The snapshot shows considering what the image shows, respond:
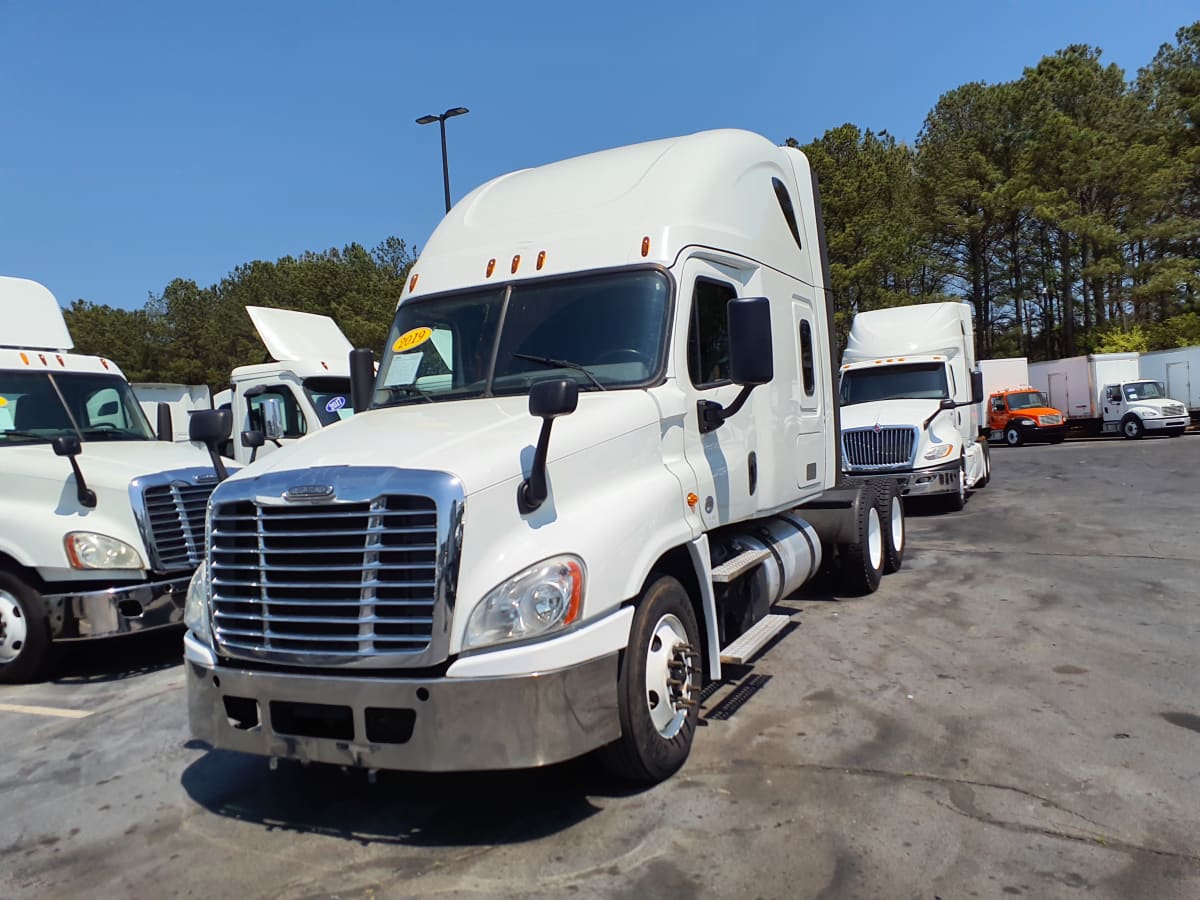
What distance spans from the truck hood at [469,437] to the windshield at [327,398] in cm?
754

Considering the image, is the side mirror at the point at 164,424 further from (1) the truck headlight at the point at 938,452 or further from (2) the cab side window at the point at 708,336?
(1) the truck headlight at the point at 938,452

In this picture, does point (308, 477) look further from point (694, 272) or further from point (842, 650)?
point (842, 650)

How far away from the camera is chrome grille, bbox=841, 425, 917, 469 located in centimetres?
1369

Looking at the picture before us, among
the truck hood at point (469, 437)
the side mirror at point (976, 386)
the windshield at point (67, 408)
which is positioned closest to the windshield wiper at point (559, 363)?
the truck hood at point (469, 437)

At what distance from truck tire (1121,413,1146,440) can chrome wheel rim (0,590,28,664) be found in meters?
31.5

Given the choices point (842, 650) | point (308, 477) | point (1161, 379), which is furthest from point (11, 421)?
point (1161, 379)

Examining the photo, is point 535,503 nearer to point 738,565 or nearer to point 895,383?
point 738,565

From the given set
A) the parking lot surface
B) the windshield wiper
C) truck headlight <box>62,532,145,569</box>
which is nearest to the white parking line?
the parking lot surface

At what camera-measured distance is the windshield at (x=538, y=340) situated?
15.8 ft

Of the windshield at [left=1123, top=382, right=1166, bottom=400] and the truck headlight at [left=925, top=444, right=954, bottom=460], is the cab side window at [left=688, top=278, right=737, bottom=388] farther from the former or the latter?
the windshield at [left=1123, top=382, right=1166, bottom=400]

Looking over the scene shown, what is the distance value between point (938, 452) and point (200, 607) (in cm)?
1199

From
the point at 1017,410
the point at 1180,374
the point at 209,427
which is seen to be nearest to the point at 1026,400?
the point at 1017,410

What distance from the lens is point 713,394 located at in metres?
5.16

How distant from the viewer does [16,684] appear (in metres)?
6.91
